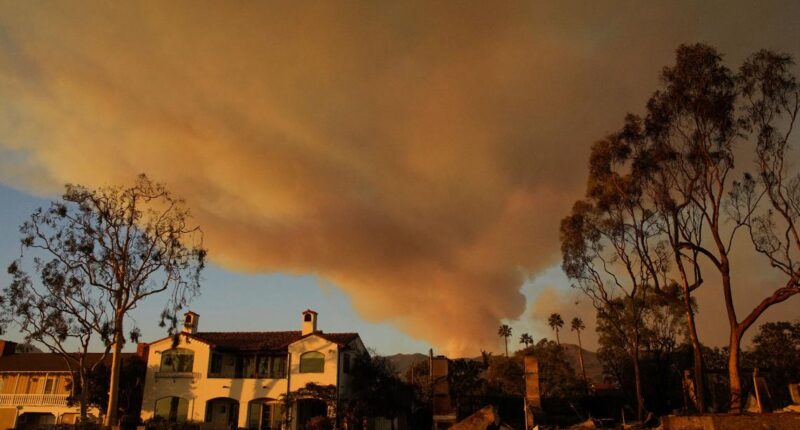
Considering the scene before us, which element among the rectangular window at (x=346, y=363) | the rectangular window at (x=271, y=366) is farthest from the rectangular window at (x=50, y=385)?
the rectangular window at (x=346, y=363)

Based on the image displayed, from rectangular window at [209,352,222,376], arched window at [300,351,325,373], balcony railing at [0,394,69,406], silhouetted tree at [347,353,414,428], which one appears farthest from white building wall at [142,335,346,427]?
balcony railing at [0,394,69,406]

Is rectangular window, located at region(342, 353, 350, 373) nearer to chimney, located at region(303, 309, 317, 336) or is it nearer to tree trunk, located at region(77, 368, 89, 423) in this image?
chimney, located at region(303, 309, 317, 336)

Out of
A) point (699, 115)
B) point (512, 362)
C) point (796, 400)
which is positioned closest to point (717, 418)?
point (796, 400)

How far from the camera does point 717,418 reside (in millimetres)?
16938

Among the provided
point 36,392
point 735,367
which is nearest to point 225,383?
point 36,392

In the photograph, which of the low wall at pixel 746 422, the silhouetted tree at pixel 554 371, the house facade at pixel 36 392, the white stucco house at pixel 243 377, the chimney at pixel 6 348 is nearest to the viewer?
the low wall at pixel 746 422

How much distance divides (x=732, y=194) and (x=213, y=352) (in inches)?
1384

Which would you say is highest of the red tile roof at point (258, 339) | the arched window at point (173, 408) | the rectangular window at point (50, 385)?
the red tile roof at point (258, 339)

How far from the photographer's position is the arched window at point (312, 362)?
38566 mm

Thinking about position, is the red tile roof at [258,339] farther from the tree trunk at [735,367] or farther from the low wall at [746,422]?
the low wall at [746,422]

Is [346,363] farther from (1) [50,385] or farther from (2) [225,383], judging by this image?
(1) [50,385]

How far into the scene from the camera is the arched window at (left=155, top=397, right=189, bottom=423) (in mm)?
38906

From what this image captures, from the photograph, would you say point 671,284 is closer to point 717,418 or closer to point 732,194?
point 732,194

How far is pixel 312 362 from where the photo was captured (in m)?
38.8
